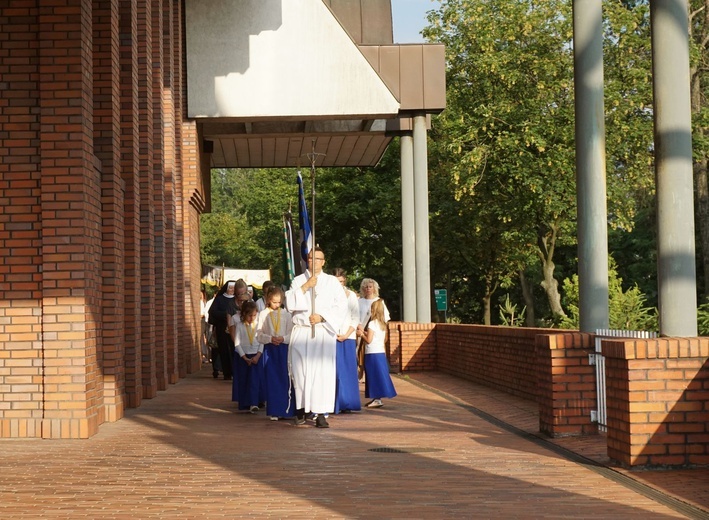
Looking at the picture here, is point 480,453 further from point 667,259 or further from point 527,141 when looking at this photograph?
point 527,141

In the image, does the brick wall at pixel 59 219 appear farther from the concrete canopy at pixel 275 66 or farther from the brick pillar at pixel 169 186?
the concrete canopy at pixel 275 66

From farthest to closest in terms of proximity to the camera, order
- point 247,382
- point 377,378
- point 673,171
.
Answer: point 377,378 → point 247,382 → point 673,171

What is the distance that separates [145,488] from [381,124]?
64.3ft

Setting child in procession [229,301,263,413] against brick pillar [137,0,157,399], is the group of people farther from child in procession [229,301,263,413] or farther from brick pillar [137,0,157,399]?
brick pillar [137,0,157,399]

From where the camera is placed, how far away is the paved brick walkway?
7.62 m

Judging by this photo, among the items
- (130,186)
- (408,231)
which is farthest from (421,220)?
(130,186)

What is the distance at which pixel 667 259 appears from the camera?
31.6ft

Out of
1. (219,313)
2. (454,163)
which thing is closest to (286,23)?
(219,313)

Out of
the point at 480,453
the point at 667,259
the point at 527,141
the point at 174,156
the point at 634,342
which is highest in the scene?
the point at 527,141

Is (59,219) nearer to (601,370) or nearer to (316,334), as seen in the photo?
(316,334)

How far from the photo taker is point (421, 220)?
26.0 metres

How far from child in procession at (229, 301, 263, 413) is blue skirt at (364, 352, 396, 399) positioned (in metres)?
1.52

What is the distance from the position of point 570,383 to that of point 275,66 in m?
13.6

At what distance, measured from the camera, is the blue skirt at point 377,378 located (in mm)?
16500
